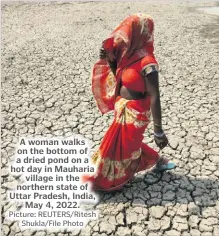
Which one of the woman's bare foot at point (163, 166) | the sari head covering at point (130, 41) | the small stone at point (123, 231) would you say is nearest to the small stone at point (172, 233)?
the small stone at point (123, 231)

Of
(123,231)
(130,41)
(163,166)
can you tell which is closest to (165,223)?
(123,231)

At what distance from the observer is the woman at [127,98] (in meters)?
2.39

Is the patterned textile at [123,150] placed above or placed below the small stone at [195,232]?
above

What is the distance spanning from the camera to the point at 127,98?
2639 mm

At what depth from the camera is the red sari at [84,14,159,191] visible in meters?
2.39

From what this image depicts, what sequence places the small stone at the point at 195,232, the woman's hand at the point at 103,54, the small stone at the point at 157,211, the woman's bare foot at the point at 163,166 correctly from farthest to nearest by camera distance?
the woman's bare foot at the point at 163,166, the small stone at the point at 157,211, the small stone at the point at 195,232, the woman's hand at the point at 103,54

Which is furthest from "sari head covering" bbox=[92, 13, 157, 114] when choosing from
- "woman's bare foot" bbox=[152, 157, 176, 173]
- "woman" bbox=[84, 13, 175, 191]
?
"woman's bare foot" bbox=[152, 157, 176, 173]

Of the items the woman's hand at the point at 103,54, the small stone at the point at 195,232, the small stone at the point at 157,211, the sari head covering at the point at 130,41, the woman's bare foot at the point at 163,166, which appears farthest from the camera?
the woman's bare foot at the point at 163,166

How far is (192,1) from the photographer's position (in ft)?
33.3

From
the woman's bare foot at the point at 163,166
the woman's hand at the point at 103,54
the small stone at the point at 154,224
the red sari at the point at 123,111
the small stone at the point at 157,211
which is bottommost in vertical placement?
the small stone at the point at 154,224

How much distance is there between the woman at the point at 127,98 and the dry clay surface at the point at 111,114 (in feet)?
1.01

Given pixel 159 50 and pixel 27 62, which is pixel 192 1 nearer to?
pixel 159 50

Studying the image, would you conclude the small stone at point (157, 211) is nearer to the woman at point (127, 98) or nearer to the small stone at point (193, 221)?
the small stone at point (193, 221)

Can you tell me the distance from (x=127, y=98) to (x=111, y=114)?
1.72 meters
